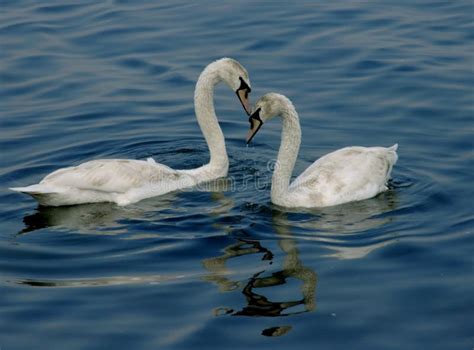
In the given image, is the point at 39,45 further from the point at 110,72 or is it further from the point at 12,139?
the point at 12,139

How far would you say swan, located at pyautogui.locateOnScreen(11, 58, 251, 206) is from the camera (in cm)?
1298

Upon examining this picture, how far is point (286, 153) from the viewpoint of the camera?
13.1 meters

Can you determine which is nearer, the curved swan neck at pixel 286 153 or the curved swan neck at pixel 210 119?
the curved swan neck at pixel 286 153

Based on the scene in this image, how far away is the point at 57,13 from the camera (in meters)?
22.5

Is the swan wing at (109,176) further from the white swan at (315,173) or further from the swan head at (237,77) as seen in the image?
the swan head at (237,77)

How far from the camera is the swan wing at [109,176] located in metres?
13.0

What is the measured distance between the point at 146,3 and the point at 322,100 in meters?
7.40

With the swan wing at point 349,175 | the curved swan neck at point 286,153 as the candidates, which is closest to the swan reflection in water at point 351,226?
the swan wing at point 349,175

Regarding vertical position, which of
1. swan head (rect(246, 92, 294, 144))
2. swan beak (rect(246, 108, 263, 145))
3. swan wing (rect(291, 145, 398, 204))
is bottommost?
swan wing (rect(291, 145, 398, 204))

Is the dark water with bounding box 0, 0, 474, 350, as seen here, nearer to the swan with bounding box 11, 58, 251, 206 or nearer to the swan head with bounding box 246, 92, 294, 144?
the swan with bounding box 11, 58, 251, 206

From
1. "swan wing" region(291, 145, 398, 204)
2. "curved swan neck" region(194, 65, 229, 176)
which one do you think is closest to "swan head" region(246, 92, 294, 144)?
"swan wing" region(291, 145, 398, 204)

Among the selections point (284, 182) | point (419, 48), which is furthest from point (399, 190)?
point (419, 48)

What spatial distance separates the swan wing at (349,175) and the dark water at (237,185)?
25 cm

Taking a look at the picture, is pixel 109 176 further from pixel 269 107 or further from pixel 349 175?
pixel 349 175
